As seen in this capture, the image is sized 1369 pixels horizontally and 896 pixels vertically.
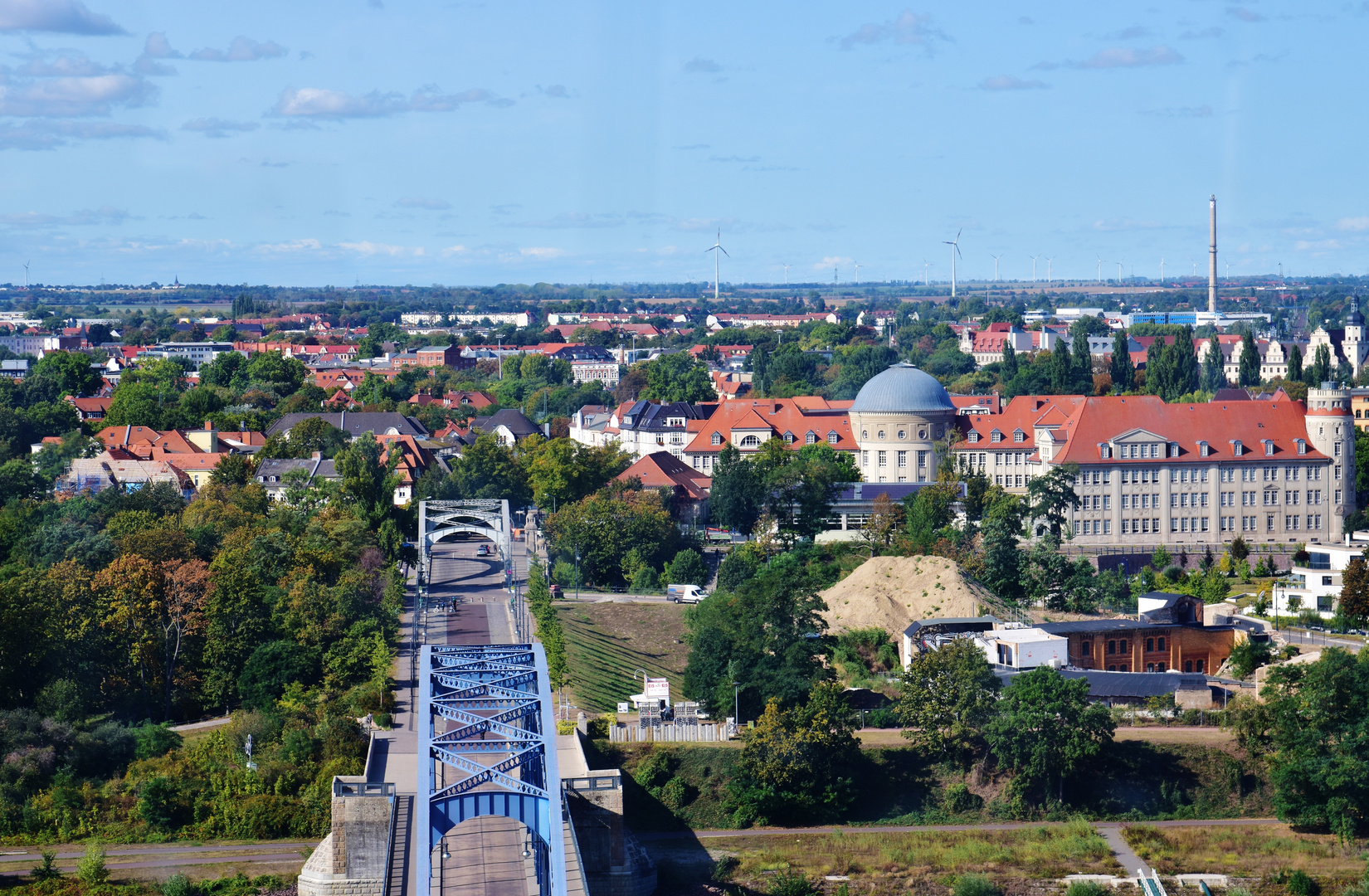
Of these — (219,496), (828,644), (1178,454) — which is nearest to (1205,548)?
(1178,454)

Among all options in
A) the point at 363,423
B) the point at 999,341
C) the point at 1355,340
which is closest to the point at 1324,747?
the point at 363,423

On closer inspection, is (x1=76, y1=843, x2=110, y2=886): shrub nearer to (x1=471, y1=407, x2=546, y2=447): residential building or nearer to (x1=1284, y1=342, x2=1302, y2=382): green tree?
(x1=471, y1=407, x2=546, y2=447): residential building

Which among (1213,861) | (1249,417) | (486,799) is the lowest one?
(1213,861)

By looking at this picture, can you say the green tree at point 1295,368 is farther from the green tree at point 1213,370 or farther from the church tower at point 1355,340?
the church tower at point 1355,340

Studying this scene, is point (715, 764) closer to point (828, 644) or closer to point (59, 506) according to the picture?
point (828, 644)

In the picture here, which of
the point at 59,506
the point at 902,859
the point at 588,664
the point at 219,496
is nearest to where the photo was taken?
the point at 902,859
